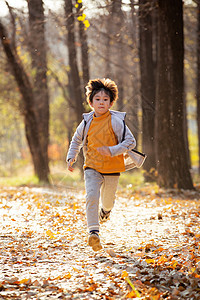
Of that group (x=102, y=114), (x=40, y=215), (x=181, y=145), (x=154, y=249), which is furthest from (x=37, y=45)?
(x=154, y=249)

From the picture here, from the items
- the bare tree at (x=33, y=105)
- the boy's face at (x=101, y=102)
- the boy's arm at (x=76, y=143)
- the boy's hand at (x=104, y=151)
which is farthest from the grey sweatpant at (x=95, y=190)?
the bare tree at (x=33, y=105)

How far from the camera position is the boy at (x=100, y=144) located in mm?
4949

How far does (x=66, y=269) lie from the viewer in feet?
14.0

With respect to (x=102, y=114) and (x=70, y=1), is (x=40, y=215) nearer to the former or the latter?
(x=102, y=114)

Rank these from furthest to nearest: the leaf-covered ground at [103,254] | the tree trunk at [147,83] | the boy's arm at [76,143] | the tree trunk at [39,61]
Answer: the tree trunk at [39,61], the tree trunk at [147,83], the boy's arm at [76,143], the leaf-covered ground at [103,254]

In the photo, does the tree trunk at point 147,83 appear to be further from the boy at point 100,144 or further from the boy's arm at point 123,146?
the boy's arm at point 123,146

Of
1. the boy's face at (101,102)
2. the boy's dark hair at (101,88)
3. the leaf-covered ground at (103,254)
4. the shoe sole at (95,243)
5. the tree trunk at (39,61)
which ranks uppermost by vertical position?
the tree trunk at (39,61)

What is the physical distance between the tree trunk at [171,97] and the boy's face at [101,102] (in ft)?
16.2

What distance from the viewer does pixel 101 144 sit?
502cm

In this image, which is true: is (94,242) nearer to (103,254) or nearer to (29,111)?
(103,254)

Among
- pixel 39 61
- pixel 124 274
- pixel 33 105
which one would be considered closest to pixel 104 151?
pixel 124 274

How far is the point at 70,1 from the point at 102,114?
7912mm

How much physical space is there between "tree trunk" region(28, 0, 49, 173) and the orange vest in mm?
6846

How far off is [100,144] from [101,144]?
1 centimetres
